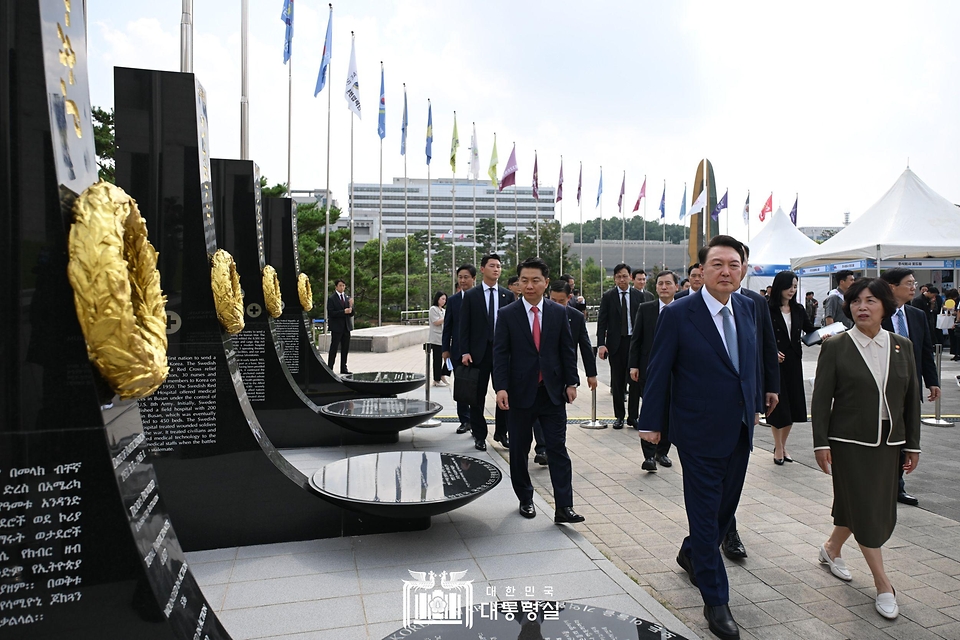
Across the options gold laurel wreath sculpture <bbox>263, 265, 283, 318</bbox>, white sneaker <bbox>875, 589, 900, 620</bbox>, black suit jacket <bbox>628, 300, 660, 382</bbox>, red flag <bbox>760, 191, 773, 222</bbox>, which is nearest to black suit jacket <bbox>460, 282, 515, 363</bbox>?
black suit jacket <bbox>628, 300, 660, 382</bbox>

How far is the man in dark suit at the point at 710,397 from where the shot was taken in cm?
282

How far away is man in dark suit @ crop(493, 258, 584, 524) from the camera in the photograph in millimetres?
4027

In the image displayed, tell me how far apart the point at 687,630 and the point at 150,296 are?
8.20 ft

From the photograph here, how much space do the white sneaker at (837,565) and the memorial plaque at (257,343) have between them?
3.90 metres

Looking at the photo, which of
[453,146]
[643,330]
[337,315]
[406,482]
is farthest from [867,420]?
[453,146]

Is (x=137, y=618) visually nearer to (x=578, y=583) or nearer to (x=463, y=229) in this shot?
(x=578, y=583)

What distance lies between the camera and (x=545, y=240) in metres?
41.6

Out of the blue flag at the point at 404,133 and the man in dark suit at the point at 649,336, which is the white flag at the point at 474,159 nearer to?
the blue flag at the point at 404,133

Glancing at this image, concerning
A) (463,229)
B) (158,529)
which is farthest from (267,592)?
(463,229)

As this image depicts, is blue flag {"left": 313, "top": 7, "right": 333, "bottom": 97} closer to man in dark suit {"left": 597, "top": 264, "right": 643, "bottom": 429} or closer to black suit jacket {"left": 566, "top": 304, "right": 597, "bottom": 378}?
man in dark suit {"left": 597, "top": 264, "right": 643, "bottom": 429}

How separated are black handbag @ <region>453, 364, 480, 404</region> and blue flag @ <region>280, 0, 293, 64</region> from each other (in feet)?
36.1

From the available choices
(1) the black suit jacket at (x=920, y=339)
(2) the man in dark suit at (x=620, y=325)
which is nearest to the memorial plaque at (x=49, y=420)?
(1) the black suit jacket at (x=920, y=339)

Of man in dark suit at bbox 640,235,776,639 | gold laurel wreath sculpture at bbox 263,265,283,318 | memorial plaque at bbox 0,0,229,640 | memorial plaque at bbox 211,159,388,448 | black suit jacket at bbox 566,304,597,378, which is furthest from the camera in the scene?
gold laurel wreath sculpture at bbox 263,265,283,318

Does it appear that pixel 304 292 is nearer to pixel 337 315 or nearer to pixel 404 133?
pixel 337 315
